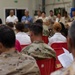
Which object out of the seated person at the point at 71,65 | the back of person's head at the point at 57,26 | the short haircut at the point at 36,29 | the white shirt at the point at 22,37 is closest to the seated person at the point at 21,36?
A: the white shirt at the point at 22,37

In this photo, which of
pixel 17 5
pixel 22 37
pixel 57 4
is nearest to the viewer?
pixel 22 37

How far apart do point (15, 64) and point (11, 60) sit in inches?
1.9

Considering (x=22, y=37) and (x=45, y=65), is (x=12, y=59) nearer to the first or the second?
(x=45, y=65)

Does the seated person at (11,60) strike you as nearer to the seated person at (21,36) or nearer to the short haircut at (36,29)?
the short haircut at (36,29)

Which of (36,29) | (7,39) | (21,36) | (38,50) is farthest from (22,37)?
(7,39)

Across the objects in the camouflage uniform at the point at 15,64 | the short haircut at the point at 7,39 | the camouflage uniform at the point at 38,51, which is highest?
the short haircut at the point at 7,39

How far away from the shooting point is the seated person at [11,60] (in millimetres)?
2293

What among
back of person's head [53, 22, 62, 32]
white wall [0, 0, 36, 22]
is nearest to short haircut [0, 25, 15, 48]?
back of person's head [53, 22, 62, 32]

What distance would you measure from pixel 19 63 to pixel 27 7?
16646 mm

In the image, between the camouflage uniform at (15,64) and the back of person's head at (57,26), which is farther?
the back of person's head at (57,26)

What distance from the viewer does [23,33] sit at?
5844 millimetres

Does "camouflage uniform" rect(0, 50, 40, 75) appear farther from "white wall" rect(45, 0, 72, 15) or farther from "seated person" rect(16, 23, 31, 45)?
"white wall" rect(45, 0, 72, 15)

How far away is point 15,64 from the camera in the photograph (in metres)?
2.31

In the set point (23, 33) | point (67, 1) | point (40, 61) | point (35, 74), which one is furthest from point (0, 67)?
point (67, 1)
